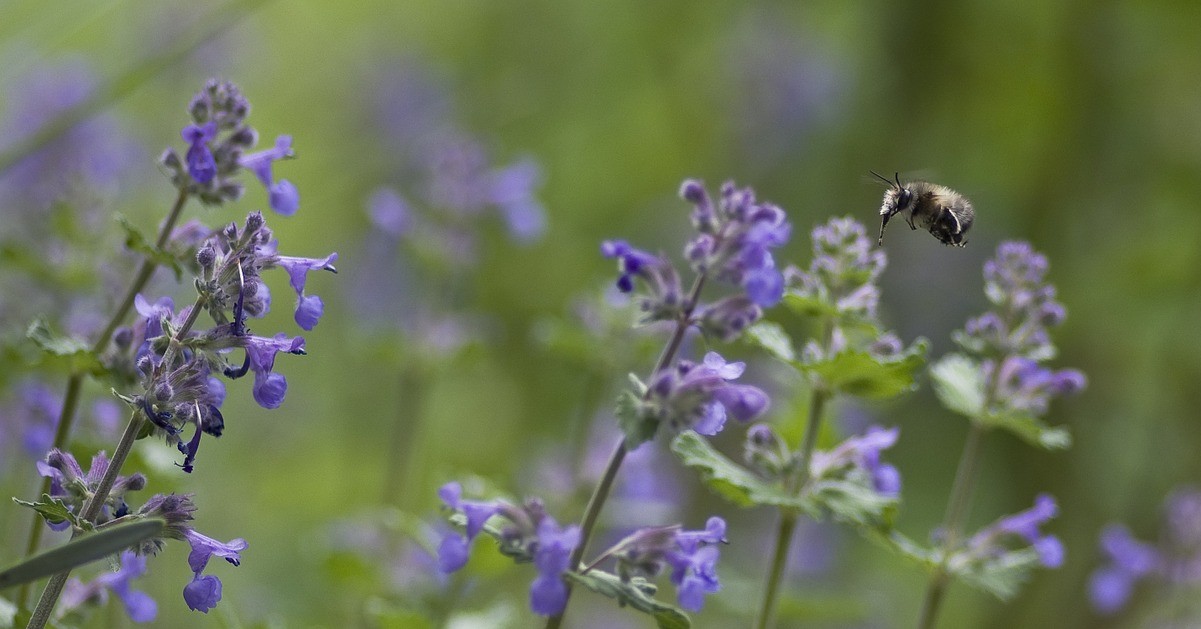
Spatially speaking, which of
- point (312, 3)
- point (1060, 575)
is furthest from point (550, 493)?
point (312, 3)

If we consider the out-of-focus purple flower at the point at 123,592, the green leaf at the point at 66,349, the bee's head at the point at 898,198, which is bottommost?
the out-of-focus purple flower at the point at 123,592

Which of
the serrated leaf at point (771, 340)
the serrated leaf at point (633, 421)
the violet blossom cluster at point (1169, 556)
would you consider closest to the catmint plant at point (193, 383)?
the serrated leaf at point (633, 421)

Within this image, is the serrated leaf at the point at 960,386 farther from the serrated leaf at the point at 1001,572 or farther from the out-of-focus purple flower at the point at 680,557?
the out-of-focus purple flower at the point at 680,557

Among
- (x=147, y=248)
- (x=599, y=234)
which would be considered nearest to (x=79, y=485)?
(x=147, y=248)

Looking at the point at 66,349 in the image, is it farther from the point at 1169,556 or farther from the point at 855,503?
the point at 1169,556

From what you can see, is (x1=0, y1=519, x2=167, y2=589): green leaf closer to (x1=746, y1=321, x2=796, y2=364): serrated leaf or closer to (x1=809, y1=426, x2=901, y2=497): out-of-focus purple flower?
(x1=746, y1=321, x2=796, y2=364): serrated leaf

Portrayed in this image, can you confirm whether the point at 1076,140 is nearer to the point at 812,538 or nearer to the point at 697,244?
the point at 812,538
